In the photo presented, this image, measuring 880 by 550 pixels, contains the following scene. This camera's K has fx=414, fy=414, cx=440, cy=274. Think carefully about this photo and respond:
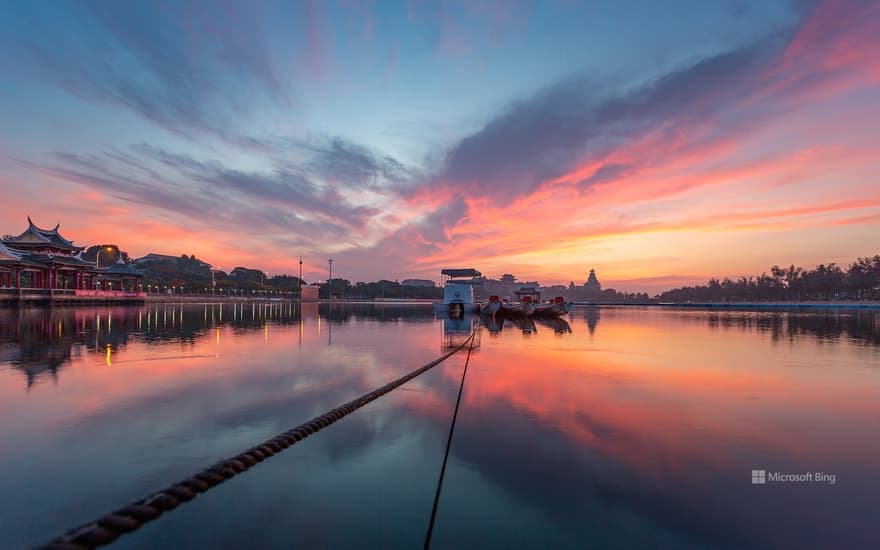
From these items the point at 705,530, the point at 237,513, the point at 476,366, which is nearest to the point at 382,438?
the point at 237,513

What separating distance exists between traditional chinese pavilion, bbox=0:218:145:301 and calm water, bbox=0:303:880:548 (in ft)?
182

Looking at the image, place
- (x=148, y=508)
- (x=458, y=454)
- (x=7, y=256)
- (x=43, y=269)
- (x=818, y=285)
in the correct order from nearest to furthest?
(x=148, y=508) < (x=458, y=454) < (x=7, y=256) < (x=43, y=269) < (x=818, y=285)

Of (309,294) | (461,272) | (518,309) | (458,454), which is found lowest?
(518,309)

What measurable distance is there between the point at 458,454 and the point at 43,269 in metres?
75.0

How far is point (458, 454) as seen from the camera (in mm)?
6000

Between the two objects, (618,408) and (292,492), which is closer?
(292,492)

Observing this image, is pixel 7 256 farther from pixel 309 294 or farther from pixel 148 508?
pixel 309 294

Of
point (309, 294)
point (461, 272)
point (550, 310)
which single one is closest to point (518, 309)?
point (550, 310)

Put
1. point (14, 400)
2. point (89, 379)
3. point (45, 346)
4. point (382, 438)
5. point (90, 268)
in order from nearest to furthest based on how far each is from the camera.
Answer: point (382, 438)
point (14, 400)
point (89, 379)
point (45, 346)
point (90, 268)

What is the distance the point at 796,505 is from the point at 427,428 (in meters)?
4.91

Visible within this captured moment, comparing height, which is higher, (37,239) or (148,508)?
(37,239)

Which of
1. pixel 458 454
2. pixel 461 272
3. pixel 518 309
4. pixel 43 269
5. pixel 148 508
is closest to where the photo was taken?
pixel 148 508

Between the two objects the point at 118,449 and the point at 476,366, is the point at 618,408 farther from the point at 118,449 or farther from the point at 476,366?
the point at 118,449

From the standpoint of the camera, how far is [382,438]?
6.60 m
